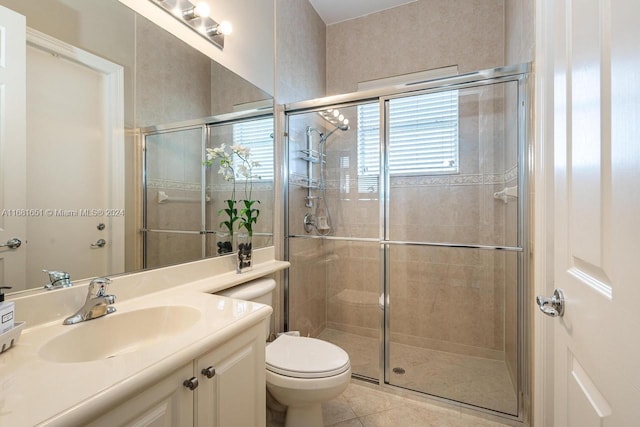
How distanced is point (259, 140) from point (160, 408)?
5.12 feet

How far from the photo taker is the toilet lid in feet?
4.25

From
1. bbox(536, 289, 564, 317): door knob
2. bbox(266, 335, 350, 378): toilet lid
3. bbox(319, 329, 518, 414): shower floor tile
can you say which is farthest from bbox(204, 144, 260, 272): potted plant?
bbox(536, 289, 564, 317): door knob

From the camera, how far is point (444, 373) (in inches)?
79.0

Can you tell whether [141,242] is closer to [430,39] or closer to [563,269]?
[563,269]

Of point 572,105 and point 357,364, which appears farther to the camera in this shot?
point 357,364

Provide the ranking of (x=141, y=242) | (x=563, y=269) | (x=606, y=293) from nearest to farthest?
1. (x=606, y=293)
2. (x=563, y=269)
3. (x=141, y=242)

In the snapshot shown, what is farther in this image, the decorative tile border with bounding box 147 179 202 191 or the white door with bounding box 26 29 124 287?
the decorative tile border with bounding box 147 179 202 191

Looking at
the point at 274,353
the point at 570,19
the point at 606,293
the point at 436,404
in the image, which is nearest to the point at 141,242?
the point at 274,353

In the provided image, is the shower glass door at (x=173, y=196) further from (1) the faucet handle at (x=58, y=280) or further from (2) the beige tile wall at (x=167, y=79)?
(1) the faucet handle at (x=58, y=280)

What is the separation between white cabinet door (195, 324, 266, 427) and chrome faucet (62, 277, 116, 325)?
432mm

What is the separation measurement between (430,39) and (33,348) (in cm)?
304

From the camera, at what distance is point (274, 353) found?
1.45 metres

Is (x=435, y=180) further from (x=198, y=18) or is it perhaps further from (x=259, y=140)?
(x=198, y=18)

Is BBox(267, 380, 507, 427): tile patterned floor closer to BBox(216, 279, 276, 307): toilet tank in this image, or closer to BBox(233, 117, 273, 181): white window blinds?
BBox(216, 279, 276, 307): toilet tank
